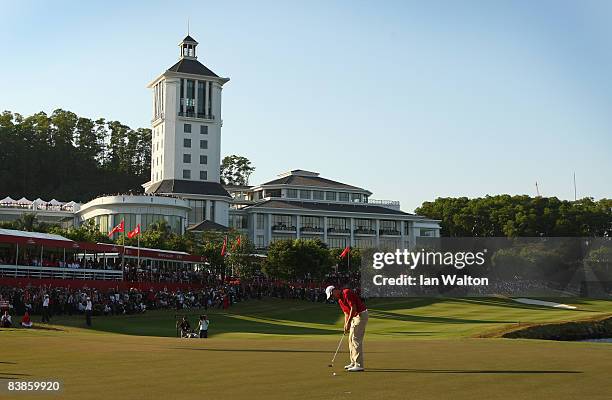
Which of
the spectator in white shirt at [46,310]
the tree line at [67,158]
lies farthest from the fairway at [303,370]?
the tree line at [67,158]

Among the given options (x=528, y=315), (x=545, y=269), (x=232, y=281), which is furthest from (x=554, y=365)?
(x=545, y=269)

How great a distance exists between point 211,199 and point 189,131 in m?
13.8

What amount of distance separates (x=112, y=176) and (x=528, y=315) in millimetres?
131265

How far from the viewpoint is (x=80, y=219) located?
132 m

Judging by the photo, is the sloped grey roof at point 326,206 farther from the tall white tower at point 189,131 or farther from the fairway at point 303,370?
the fairway at point 303,370

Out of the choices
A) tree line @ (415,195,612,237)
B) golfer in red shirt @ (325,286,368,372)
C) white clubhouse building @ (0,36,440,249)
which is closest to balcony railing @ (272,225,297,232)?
white clubhouse building @ (0,36,440,249)

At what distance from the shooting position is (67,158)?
18362 centimetres

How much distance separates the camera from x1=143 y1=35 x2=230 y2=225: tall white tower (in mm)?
139125

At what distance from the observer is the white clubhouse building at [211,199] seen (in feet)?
435

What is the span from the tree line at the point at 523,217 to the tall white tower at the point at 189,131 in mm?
50066

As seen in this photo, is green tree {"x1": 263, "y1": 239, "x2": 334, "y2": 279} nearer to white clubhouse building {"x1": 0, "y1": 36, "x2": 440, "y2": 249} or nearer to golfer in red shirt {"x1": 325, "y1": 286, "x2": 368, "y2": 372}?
white clubhouse building {"x1": 0, "y1": 36, "x2": 440, "y2": 249}

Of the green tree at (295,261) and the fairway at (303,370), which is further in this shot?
the green tree at (295,261)

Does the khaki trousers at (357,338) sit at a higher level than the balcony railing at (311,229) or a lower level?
lower

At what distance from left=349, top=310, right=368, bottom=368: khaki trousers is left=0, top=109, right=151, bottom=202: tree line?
155 meters
